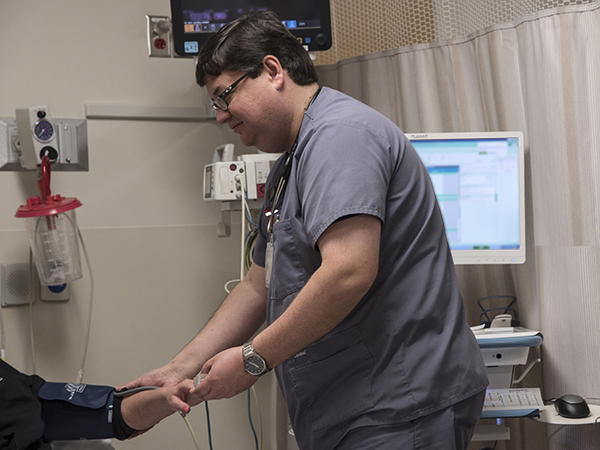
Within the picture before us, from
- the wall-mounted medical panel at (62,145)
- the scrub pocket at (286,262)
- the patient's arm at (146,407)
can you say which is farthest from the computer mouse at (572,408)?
the wall-mounted medical panel at (62,145)

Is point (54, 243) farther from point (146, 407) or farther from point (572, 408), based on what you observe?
point (572, 408)

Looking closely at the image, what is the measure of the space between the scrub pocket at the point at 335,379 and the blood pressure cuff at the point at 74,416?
2.04ft

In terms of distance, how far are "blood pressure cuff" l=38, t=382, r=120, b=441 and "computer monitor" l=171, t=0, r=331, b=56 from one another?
121 cm

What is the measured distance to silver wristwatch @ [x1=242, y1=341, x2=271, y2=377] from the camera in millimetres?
1059

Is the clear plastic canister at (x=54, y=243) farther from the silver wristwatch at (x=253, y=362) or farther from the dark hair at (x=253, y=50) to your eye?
the silver wristwatch at (x=253, y=362)

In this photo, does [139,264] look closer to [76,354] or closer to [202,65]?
[76,354]

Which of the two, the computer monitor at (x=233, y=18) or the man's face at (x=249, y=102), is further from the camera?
the computer monitor at (x=233, y=18)

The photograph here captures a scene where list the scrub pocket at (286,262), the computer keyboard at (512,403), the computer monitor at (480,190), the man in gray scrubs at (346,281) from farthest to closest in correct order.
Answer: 1. the computer monitor at (480,190)
2. the computer keyboard at (512,403)
3. the scrub pocket at (286,262)
4. the man in gray scrubs at (346,281)

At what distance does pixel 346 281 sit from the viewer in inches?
39.6

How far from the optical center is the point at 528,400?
1.66 metres

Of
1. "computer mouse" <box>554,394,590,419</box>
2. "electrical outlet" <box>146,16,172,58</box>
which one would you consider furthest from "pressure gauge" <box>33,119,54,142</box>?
"computer mouse" <box>554,394,590,419</box>

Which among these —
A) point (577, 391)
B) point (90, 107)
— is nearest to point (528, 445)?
point (577, 391)

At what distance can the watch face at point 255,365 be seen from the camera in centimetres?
106

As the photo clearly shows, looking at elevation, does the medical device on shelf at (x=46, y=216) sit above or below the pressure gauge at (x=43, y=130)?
below
